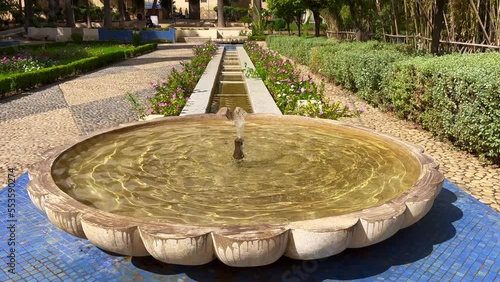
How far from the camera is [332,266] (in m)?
2.98

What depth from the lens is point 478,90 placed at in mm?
5129

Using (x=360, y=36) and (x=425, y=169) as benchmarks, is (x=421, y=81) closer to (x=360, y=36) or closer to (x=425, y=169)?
(x=425, y=169)

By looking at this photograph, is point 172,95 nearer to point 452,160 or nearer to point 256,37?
point 452,160

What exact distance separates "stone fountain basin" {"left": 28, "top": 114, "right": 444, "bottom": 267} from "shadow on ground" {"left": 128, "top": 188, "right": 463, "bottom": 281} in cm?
32

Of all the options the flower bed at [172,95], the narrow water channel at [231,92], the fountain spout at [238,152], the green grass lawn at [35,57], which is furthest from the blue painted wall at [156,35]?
the fountain spout at [238,152]

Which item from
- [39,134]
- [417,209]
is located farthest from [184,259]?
[39,134]

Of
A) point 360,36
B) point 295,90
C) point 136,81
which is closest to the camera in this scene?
point 295,90

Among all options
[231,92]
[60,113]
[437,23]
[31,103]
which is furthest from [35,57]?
[437,23]

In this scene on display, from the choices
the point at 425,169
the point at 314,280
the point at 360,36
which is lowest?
the point at 314,280

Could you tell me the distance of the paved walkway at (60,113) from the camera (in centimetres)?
603

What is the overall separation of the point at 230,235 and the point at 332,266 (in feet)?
3.14

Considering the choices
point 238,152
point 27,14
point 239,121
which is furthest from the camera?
point 27,14

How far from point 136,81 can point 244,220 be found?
10581 mm

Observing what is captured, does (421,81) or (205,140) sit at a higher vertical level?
(421,81)
